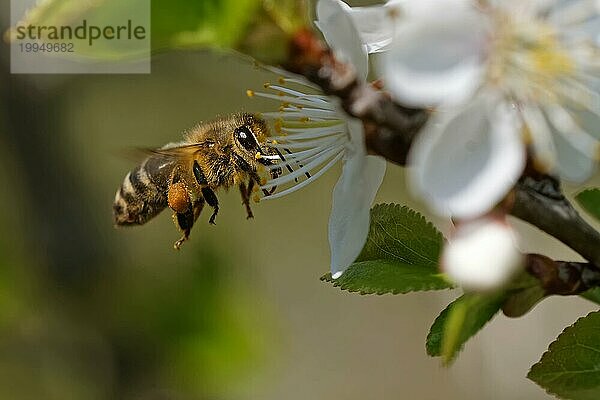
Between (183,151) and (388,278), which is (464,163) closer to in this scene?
(388,278)

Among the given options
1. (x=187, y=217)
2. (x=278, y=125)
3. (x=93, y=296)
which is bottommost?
(x=93, y=296)

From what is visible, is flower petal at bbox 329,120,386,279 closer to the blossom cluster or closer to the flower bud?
the blossom cluster

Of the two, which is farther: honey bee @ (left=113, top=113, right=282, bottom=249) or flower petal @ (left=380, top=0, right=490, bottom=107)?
honey bee @ (left=113, top=113, right=282, bottom=249)

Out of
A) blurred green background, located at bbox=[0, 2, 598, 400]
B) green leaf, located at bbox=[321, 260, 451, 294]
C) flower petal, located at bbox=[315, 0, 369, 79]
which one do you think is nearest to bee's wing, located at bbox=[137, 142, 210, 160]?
green leaf, located at bbox=[321, 260, 451, 294]

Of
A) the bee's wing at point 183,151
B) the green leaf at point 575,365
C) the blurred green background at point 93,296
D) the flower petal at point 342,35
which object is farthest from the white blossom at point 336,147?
the blurred green background at point 93,296

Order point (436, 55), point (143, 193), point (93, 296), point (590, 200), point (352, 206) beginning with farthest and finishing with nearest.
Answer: point (93, 296)
point (143, 193)
point (590, 200)
point (352, 206)
point (436, 55)

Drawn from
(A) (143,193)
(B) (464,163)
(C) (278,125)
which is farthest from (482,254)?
(A) (143,193)
